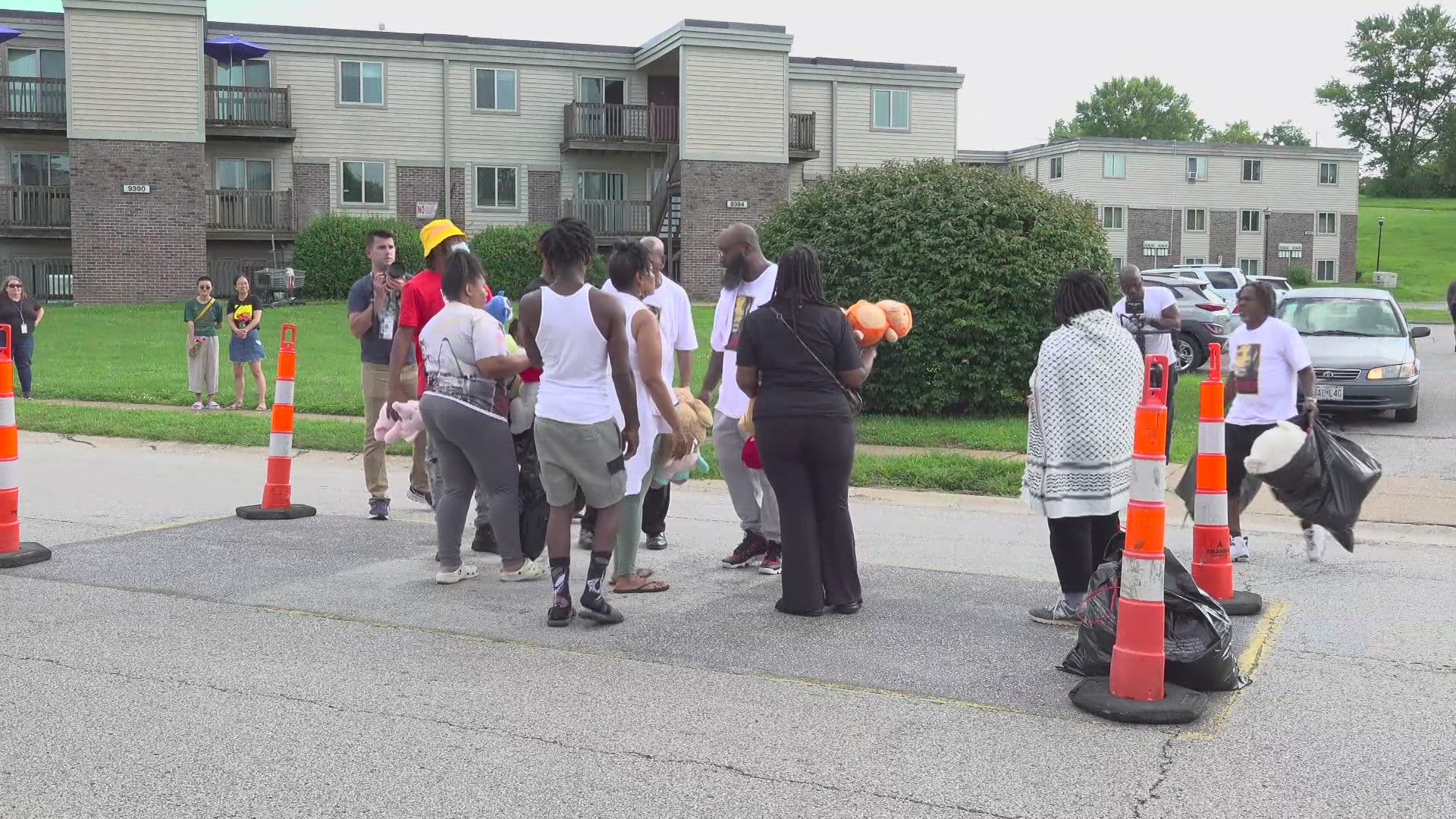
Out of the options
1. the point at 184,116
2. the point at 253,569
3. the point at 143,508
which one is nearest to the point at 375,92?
the point at 184,116

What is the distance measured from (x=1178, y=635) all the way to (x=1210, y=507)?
1.48 meters

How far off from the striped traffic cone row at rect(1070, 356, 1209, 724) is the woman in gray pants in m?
3.18

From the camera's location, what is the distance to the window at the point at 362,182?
40.2 meters

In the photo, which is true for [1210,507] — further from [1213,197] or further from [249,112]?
[1213,197]

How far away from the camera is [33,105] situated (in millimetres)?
37625

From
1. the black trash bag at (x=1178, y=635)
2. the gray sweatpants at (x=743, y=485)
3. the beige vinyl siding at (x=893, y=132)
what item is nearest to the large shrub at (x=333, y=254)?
the beige vinyl siding at (x=893, y=132)

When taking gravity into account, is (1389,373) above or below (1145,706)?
above

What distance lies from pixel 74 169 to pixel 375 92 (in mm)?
8476

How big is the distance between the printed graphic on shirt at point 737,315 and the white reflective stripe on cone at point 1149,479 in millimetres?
3077

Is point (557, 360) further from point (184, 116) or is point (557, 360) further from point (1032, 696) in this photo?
point (184, 116)

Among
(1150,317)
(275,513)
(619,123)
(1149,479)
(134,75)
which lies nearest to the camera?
(1149,479)

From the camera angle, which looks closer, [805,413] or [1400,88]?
[805,413]

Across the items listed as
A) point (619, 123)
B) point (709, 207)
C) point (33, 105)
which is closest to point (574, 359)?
point (709, 207)

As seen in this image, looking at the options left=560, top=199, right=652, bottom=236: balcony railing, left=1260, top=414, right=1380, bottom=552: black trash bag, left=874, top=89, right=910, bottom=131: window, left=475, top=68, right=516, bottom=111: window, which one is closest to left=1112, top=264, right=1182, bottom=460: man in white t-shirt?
left=1260, top=414, right=1380, bottom=552: black trash bag
